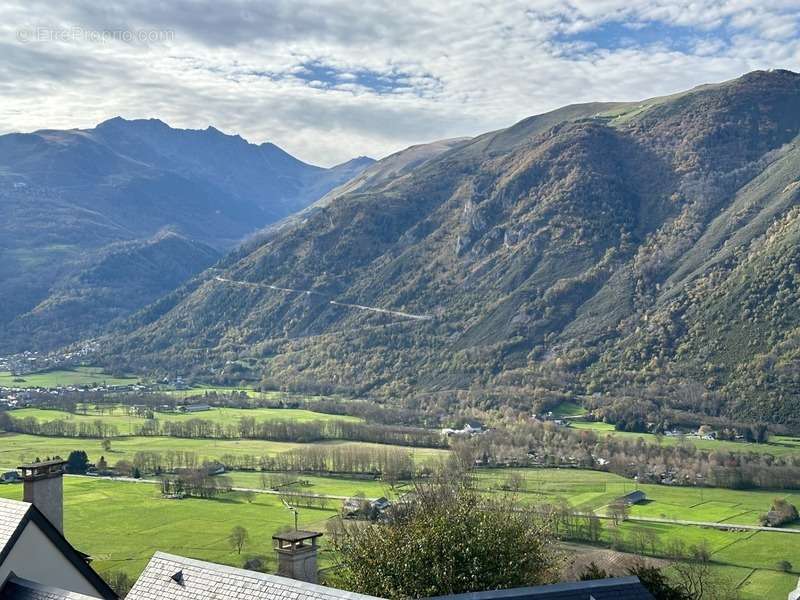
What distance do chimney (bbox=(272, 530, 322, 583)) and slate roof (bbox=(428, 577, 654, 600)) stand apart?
13.0 ft

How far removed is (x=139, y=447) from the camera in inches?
5256

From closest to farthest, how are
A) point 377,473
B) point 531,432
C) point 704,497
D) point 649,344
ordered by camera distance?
point 704,497 → point 377,473 → point 531,432 → point 649,344

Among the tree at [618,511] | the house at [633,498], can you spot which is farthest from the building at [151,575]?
the house at [633,498]

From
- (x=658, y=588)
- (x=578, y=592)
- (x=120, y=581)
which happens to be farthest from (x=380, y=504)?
(x=578, y=592)

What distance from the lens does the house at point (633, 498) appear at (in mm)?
99231

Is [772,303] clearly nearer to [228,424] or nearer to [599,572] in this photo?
[228,424]

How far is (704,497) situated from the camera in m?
103

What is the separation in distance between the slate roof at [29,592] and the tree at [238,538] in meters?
54.7

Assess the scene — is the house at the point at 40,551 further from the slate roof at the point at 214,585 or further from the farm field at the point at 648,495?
the farm field at the point at 648,495

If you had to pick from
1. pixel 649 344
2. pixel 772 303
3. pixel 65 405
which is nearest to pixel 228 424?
pixel 65 405

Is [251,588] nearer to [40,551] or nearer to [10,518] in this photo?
[40,551]

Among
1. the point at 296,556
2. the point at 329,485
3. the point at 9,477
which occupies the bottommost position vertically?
the point at 329,485

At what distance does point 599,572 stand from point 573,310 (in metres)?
156

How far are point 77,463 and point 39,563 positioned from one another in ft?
321
